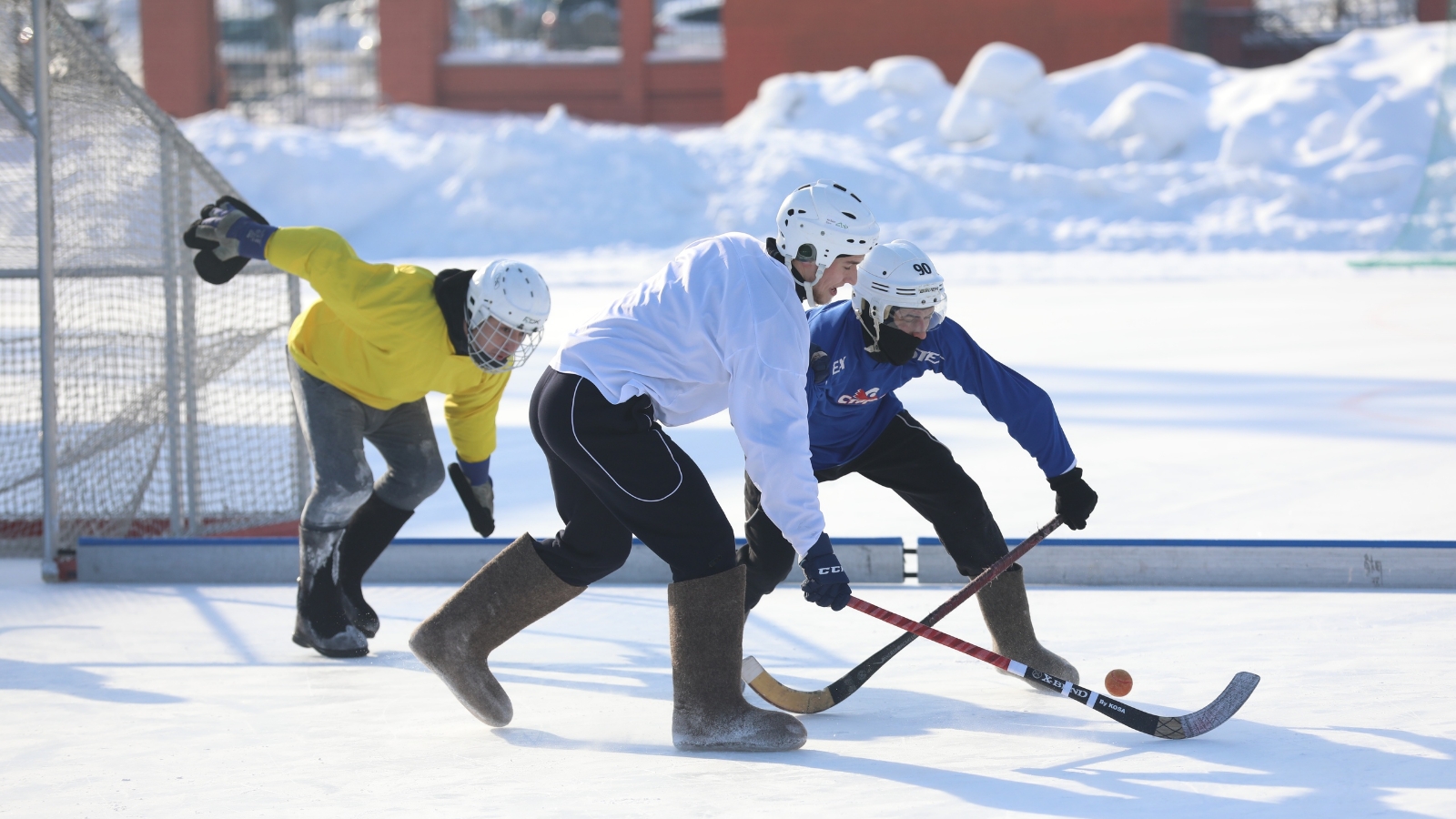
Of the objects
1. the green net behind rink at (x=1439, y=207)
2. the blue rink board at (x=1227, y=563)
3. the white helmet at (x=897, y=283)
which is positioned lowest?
the blue rink board at (x=1227, y=563)

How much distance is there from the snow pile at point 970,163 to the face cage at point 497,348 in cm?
1198

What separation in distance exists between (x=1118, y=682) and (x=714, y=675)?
2.93 feet

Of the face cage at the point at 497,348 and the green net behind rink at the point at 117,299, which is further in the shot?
the green net behind rink at the point at 117,299

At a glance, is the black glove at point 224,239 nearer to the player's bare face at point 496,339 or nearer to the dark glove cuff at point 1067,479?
the player's bare face at point 496,339

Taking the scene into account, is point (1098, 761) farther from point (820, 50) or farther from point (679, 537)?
point (820, 50)

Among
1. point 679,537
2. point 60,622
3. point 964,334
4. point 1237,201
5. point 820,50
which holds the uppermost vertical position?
point 820,50

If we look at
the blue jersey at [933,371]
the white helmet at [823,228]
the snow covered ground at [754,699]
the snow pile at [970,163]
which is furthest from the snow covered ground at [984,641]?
the snow pile at [970,163]

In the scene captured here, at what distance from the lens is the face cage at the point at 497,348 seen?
11.7ft

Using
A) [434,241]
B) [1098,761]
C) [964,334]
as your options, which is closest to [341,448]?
[964,334]

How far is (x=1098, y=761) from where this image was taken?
298 centimetres

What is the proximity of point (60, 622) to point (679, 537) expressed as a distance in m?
2.30

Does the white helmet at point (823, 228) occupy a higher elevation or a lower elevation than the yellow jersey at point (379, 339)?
higher

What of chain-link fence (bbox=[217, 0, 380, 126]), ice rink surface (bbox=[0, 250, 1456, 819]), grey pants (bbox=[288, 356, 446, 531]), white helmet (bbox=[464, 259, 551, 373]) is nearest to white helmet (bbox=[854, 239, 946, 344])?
white helmet (bbox=[464, 259, 551, 373])

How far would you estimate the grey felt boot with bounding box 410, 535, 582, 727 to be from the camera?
127 inches
